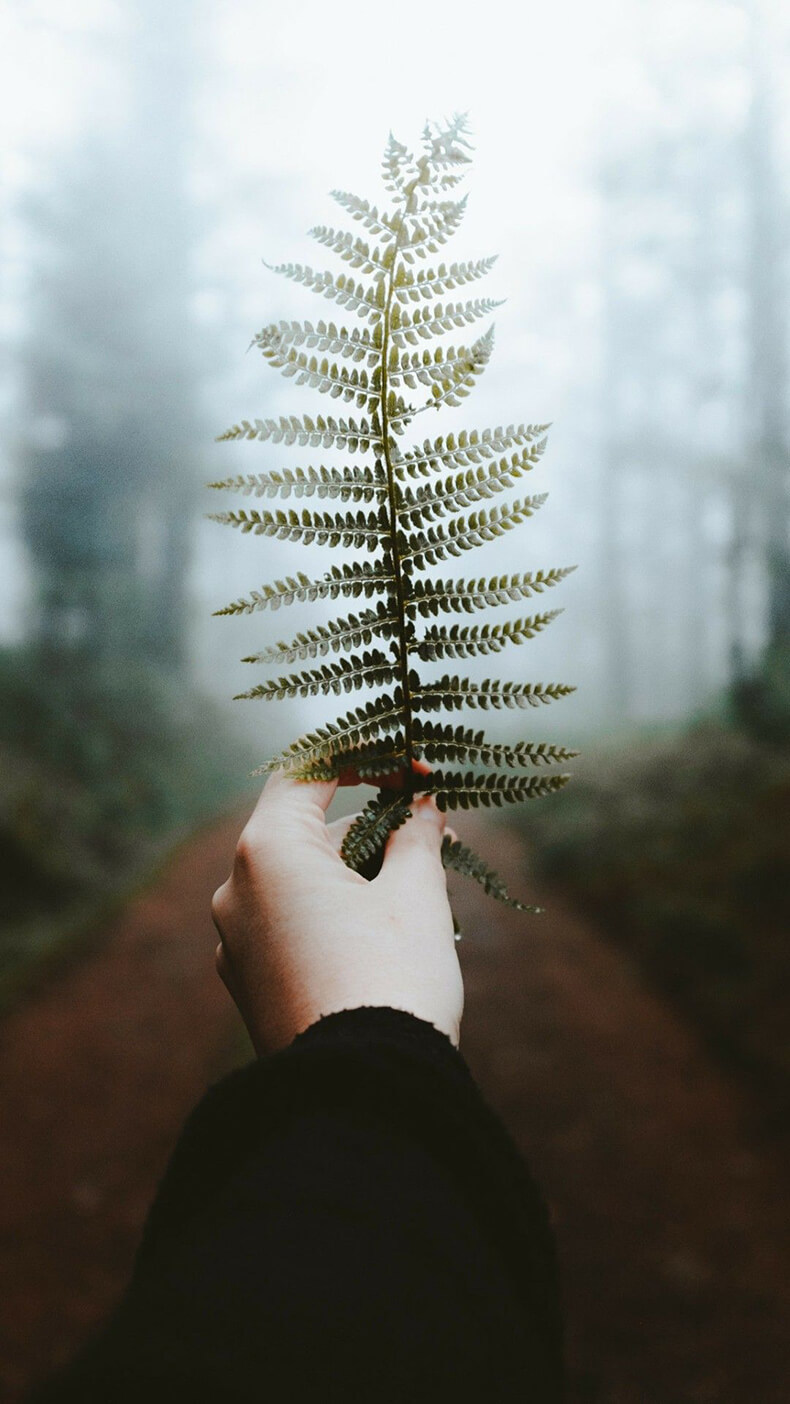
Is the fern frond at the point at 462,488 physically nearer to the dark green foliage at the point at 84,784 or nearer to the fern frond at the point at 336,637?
the fern frond at the point at 336,637

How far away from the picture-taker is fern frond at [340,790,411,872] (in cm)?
120

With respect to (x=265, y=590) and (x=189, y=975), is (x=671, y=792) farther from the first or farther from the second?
(x=265, y=590)

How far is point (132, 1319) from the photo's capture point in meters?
0.58

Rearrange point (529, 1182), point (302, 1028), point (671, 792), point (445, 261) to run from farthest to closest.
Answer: point (671, 792) < point (445, 261) < point (302, 1028) < point (529, 1182)

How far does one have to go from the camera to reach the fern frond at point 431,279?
1.12 m

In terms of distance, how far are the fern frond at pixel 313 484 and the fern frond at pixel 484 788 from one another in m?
0.46

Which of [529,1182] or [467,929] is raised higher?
[529,1182]

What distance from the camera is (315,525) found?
113 cm

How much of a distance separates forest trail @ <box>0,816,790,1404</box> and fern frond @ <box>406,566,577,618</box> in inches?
185

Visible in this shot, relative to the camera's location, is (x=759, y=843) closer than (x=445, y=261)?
No

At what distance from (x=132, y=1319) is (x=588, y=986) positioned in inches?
269

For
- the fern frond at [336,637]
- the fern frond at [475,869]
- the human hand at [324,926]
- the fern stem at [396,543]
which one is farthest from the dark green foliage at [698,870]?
the fern frond at [336,637]

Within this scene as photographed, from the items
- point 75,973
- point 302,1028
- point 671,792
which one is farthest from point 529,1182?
point 671,792

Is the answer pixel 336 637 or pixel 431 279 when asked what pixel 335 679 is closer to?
pixel 336 637
